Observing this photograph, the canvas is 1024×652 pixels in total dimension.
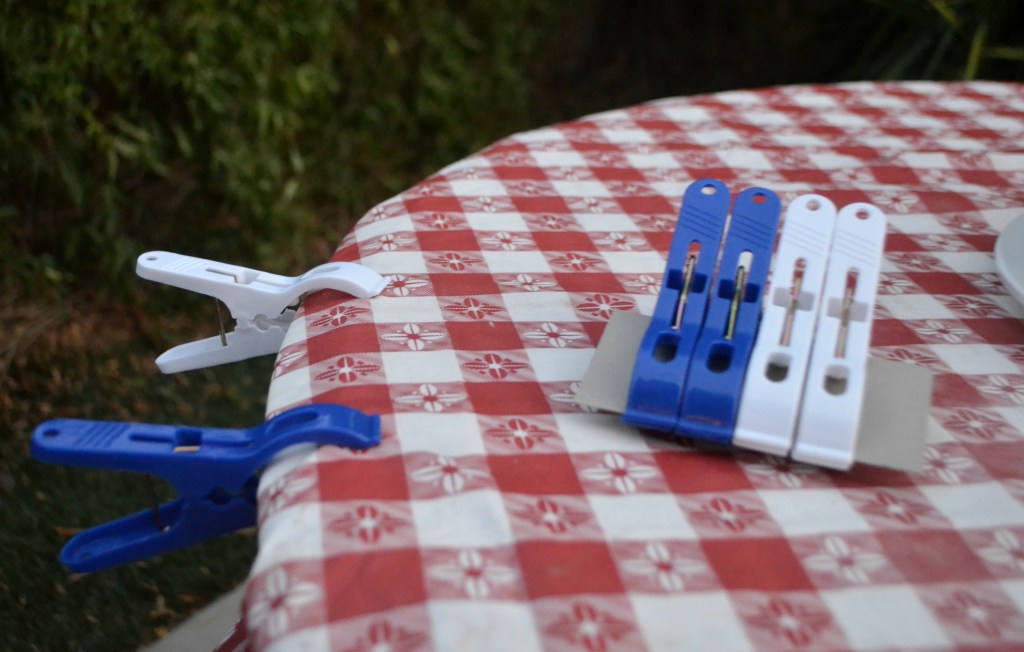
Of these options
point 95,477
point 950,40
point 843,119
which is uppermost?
point 843,119

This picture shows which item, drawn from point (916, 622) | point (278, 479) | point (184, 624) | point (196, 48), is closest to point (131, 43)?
point (196, 48)

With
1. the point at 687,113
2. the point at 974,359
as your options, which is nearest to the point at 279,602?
the point at 974,359

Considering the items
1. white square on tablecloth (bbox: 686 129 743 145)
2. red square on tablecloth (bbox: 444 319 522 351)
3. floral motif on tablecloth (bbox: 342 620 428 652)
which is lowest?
floral motif on tablecloth (bbox: 342 620 428 652)

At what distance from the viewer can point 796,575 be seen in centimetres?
67

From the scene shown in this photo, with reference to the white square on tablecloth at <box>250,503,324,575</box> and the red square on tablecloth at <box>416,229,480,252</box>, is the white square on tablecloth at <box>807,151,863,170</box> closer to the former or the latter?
the red square on tablecloth at <box>416,229,480,252</box>

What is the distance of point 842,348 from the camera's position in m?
0.83

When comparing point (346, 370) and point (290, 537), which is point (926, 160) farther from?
point (290, 537)

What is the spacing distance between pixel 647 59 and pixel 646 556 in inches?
136

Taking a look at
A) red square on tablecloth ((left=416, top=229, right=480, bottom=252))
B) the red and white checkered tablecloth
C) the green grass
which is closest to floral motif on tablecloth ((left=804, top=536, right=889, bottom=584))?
the red and white checkered tablecloth

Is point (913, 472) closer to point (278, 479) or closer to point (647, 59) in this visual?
point (278, 479)

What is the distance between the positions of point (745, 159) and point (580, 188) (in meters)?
0.26

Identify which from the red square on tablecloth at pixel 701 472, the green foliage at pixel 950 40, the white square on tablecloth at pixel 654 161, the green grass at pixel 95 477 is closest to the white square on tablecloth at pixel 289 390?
the red square on tablecloth at pixel 701 472

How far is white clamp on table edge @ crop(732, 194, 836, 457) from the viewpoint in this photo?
77 centimetres

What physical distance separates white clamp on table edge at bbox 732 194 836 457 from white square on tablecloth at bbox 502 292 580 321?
0.72 feet
